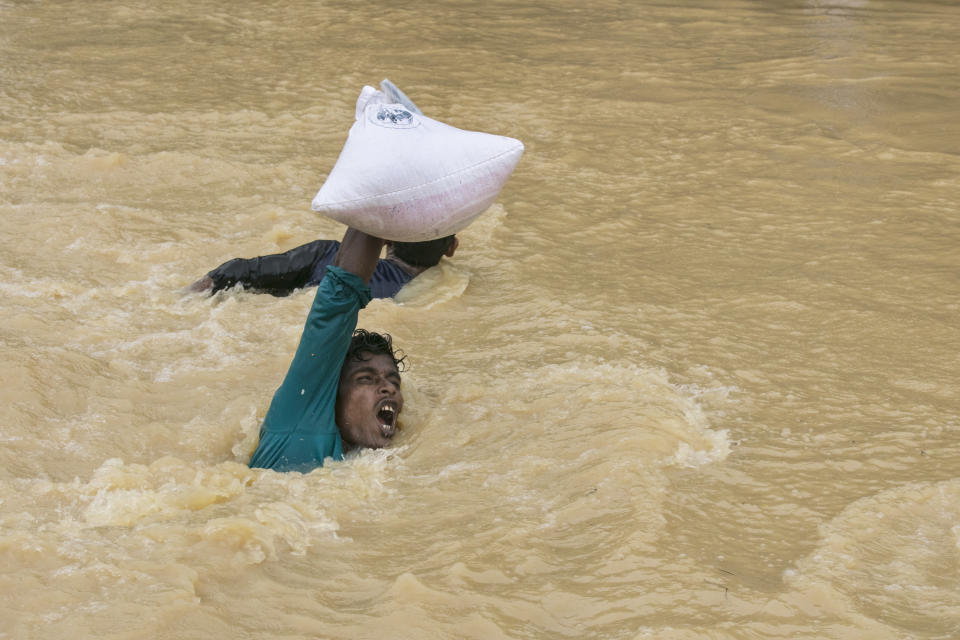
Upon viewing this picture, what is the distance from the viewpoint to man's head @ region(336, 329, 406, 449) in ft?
12.8

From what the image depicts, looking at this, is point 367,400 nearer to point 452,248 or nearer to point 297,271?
point 297,271

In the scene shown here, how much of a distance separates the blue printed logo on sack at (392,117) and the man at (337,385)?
0.37m

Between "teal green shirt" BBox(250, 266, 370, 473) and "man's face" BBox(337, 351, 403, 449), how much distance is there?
4.3 inches

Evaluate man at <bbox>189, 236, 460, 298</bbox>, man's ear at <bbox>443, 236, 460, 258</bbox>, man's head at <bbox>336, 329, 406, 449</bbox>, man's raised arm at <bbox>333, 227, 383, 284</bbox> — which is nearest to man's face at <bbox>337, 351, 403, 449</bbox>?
man's head at <bbox>336, 329, 406, 449</bbox>

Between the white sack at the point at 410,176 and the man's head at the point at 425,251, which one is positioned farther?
the man's head at the point at 425,251

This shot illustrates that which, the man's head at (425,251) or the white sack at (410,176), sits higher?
the white sack at (410,176)

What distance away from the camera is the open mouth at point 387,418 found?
12.8ft

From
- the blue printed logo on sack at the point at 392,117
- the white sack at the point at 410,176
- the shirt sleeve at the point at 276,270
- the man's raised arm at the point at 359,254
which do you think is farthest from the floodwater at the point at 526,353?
the blue printed logo on sack at the point at 392,117

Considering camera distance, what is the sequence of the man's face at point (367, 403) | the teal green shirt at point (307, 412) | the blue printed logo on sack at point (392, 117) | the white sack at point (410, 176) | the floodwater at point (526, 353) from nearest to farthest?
1. the floodwater at point (526, 353)
2. the white sack at point (410, 176)
3. the blue printed logo on sack at point (392, 117)
4. the teal green shirt at point (307, 412)
5. the man's face at point (367, 403)

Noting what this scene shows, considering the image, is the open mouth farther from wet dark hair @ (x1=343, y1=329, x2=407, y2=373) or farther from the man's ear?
the man's ear

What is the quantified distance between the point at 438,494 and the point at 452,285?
6.66ft

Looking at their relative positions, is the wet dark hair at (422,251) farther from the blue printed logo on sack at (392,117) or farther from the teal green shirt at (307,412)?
the blue printed logo on sack at (392,117)

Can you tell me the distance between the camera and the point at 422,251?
5555 mm

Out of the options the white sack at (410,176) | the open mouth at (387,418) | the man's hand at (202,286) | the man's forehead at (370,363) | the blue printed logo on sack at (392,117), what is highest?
the blue printed logo on sack at (392,117)
